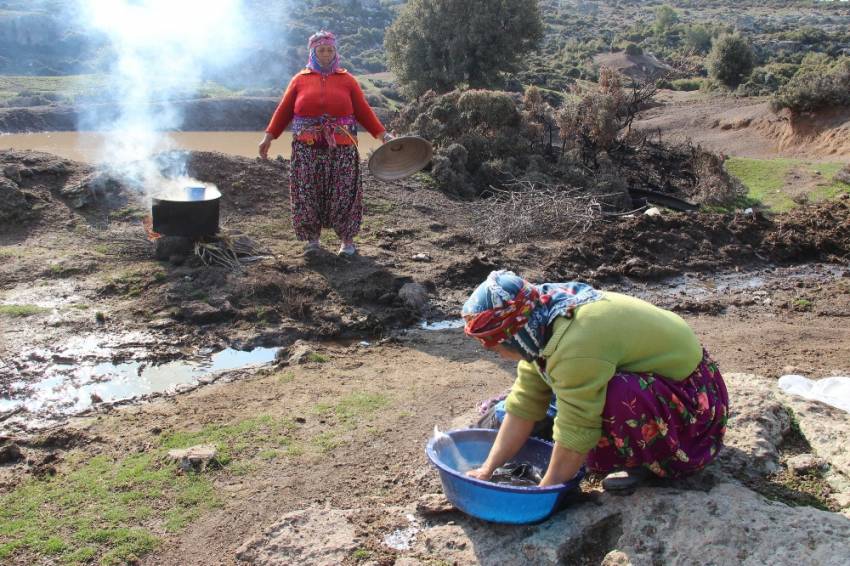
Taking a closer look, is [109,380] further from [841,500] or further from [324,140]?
[841,500]

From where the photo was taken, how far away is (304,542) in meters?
3.28

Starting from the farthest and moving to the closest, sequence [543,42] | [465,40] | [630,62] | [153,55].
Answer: [543,42]
[630,62]
[153,55]
[465,40]

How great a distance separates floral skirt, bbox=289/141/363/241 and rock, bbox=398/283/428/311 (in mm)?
928

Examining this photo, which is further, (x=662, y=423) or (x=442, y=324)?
(x=442, y=324)

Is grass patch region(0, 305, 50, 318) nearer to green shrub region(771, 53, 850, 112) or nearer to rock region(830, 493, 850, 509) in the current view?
rock region(830, 493, 850, 509)

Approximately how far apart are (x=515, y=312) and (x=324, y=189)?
4559 millimetres

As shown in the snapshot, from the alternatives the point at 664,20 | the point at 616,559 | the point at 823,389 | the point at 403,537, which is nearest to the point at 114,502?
the point at 403,537

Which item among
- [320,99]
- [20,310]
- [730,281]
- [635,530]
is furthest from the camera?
[730,281]

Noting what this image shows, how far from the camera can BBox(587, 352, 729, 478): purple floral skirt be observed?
2891 mm

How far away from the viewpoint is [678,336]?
302cm

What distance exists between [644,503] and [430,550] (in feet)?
2.76

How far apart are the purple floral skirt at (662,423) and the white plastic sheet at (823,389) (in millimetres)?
1265

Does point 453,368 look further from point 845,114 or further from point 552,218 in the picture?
point 845,114

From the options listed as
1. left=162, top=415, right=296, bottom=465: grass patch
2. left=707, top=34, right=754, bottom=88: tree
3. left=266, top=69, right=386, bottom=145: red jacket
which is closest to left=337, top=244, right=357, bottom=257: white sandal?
left=266, top=69, right=386, bottom=145: red jacket
